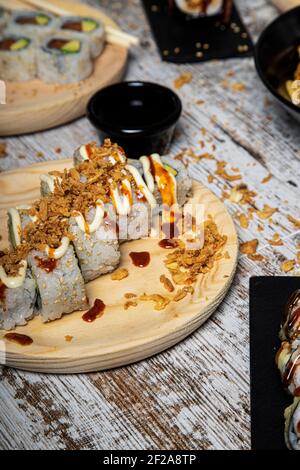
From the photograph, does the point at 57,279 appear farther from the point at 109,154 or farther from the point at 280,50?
the point at 280,50

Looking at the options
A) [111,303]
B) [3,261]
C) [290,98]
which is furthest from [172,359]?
[290,98]

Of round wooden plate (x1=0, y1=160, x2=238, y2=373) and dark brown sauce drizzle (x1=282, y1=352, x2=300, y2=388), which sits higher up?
dark brown sauce drizzle (x1=282, y1=352, x2=300, y2=388)

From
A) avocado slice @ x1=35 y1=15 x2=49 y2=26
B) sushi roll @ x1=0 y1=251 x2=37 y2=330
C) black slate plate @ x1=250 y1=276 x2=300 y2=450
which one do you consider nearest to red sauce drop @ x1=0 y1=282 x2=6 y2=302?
sushi roll @ x1=0 y1=251 x2=37 y2=330

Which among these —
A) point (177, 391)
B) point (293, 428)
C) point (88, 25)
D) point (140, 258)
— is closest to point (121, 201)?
point (140, 258)

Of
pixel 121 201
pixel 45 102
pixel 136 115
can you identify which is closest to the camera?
pixel 121 201

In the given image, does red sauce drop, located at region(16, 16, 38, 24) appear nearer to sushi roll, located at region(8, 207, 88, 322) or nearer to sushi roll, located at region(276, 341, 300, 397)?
sushi roll, located at region(8, 207, 88, 322)
